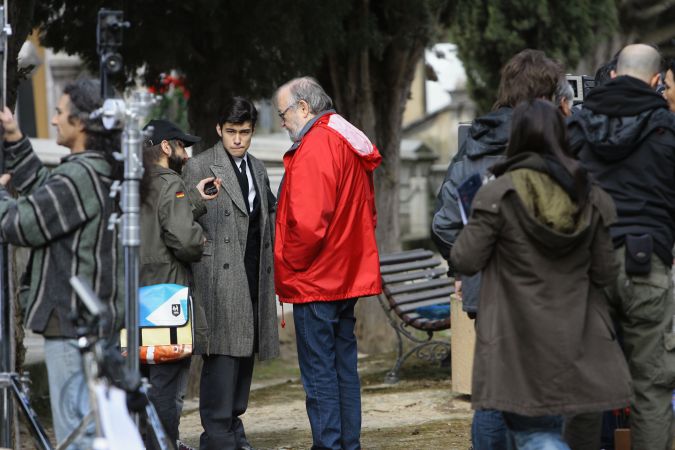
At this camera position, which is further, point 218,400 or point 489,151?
point 218,400

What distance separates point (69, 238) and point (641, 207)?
6.98 ft

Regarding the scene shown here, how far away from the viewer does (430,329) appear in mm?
8953

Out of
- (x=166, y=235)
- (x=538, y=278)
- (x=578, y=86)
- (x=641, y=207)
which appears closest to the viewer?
(x=538, y=278)

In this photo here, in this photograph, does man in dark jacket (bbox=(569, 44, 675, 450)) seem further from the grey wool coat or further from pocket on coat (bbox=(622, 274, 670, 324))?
the grey wool coat

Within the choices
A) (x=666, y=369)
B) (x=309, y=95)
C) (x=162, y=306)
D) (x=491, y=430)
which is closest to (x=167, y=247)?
(x=162, y=306)

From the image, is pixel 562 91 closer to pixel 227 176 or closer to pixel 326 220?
pixel 326 220

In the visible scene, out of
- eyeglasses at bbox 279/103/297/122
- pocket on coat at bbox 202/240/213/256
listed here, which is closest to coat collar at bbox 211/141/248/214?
pocket on coat at bbox 202/240/213/256

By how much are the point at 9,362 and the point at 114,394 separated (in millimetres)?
1057

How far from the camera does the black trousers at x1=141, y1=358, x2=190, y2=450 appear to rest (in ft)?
19.2

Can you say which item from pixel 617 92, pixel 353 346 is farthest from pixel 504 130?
pixel 353 346

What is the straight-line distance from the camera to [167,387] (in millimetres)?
5883

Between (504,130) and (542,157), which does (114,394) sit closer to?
(542,157)

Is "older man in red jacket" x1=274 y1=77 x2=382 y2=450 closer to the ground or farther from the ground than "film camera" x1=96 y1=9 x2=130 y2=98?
closer to the ground

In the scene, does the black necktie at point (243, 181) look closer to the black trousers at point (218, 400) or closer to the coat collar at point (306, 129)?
the coat collar at point (306, 129)
